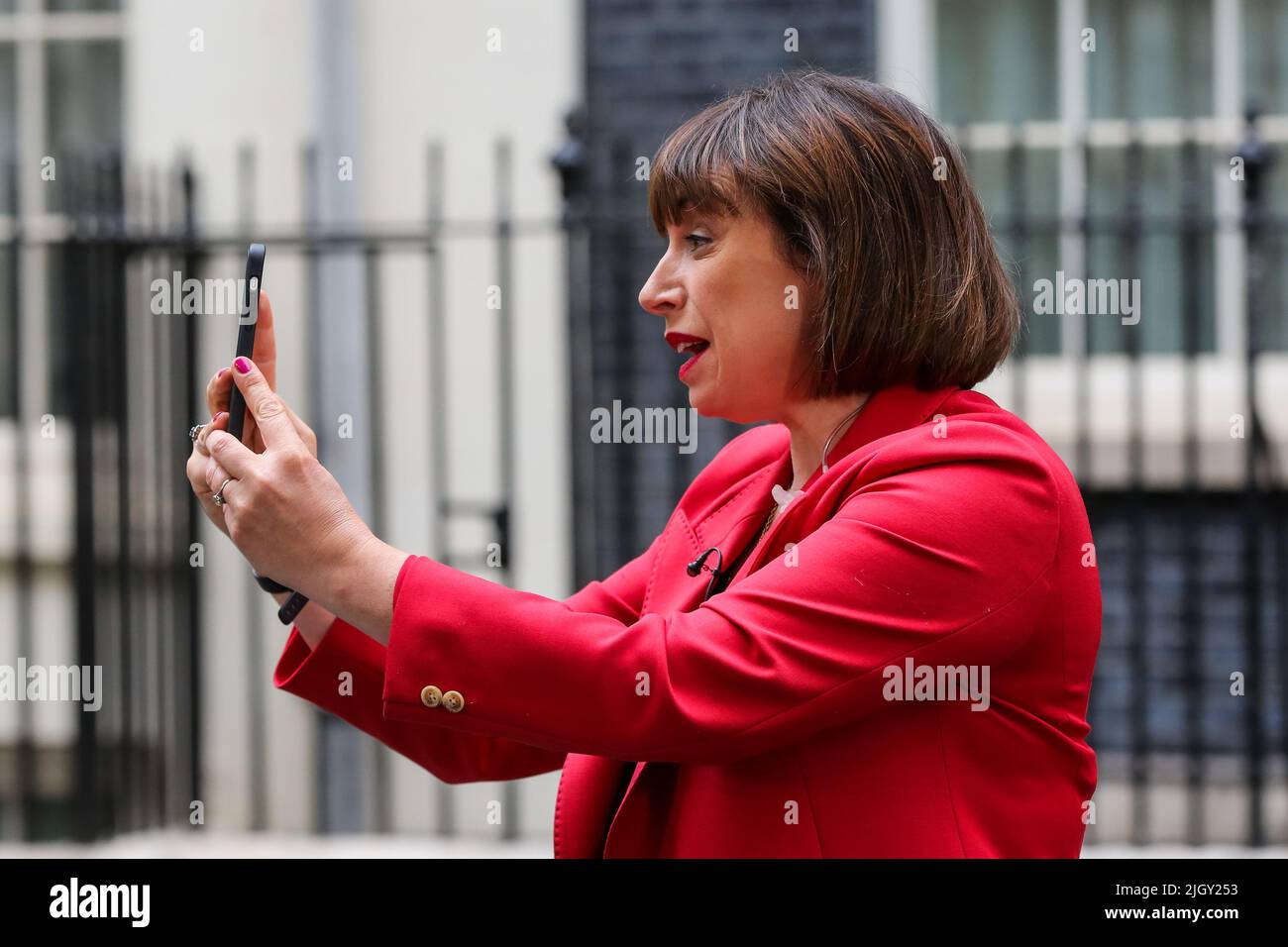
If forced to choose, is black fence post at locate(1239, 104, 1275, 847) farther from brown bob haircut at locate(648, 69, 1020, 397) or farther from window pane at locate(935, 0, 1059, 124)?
brown bob haircut at locate(648, 69, 1020, 397)

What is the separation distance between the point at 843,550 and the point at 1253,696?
3894 millimetres

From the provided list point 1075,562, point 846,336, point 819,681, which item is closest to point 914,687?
point 819,681

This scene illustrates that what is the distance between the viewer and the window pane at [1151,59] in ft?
19.4

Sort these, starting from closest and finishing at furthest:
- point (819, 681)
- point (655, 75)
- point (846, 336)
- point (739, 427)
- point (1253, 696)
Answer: point (819, 681) → point (846, 336) → point (1253, 696) → point (739, 427) → point (655, 75)

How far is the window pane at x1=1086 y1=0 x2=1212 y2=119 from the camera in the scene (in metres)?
5.92

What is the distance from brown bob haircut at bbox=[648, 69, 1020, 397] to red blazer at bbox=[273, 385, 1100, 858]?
0.43ft

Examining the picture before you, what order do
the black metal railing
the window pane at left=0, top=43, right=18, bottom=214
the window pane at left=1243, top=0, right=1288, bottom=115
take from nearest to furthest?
1. the black metal railing
2. the window pane at left=1243, top=0, right=1288, bottom=115
3. the window pane at left=0, top=43, right=18, bottom=214

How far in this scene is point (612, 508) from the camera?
5.70 m

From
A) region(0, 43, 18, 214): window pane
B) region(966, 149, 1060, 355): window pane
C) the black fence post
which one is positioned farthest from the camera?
region(0, 43, 18, 214): window pane

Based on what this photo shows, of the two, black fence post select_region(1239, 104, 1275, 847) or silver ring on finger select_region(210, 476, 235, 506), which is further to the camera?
black fence post select_region(1239, 104, 1275, 847)

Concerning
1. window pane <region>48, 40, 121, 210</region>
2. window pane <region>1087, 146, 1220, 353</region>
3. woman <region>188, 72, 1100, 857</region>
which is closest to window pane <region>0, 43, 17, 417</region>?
window pane <region>48, 40, 121, 210</region>

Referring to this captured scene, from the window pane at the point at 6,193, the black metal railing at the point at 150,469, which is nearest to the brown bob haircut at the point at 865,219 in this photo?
the black metal railing at the point at 150,469

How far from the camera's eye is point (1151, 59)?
5.94 metres
